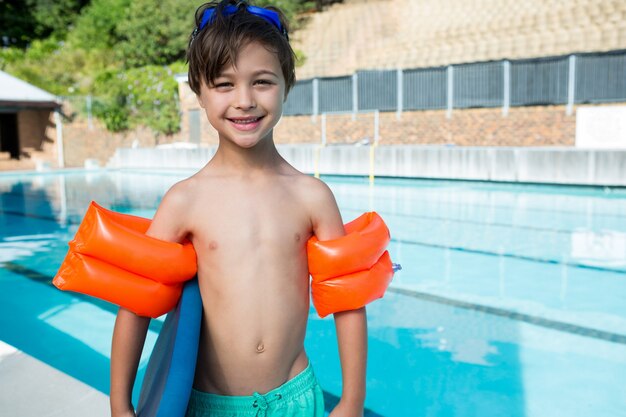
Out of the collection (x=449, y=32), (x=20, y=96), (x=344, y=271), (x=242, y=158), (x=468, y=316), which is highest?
(x=449, y=32)

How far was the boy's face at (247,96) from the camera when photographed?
1453mm

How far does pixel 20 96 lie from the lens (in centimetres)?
2473

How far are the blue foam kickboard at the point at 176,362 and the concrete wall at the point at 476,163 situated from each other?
Answer: 12.1 m

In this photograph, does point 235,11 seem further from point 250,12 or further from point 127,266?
point 127,266

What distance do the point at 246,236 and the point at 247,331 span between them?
9.1 inches

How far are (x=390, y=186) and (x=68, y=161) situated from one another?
18.0 metres

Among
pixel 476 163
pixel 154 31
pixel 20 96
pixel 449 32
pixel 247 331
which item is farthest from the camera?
pixel 154 31

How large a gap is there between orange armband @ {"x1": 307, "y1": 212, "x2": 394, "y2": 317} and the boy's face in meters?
0.32

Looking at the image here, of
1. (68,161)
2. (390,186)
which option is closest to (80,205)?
(390,186)

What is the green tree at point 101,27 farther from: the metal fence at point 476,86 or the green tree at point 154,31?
the metal fence at point 476,86

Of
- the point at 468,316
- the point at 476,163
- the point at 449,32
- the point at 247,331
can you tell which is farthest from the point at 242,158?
the point at 449,32

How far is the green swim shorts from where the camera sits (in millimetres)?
1541

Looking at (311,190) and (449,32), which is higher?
(449,32)

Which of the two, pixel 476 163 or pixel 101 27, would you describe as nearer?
pixel 476 163
